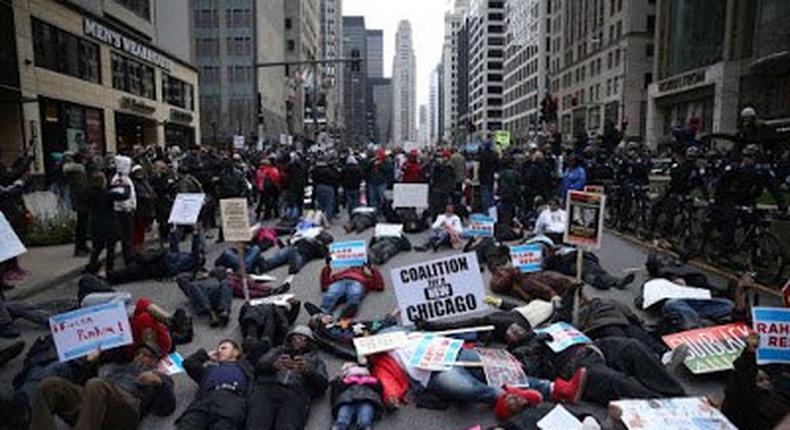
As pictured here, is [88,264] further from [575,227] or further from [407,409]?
[575,227]

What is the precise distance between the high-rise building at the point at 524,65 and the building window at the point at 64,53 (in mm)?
78094

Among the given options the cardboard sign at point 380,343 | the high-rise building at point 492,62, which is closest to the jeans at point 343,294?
the cardboard sign at point 380,343

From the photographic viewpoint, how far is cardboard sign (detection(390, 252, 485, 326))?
22.8 ft

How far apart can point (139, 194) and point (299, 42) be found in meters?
87.4

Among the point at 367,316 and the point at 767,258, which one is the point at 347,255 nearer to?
the point at 367,316

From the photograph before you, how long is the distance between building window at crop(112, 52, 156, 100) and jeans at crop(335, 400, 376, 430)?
28788 mm

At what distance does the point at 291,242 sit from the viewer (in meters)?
12.6

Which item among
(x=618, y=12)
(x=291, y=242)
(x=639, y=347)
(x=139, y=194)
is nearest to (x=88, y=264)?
(x=139, y=194)

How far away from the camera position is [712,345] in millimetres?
6344

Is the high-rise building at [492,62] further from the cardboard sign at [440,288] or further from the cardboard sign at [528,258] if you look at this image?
the cardboard sign at [440,288]

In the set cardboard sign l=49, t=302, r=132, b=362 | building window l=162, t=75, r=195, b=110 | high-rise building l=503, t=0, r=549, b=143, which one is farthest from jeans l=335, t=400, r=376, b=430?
high-rise building l=503, t=0, r=549, b=143

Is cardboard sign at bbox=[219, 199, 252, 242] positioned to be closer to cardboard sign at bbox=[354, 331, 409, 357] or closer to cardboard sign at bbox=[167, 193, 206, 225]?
cardboard sign at bbox=[167, 193, 206, 225]

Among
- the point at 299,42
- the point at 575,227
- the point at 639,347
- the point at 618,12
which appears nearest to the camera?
the point at 639,347

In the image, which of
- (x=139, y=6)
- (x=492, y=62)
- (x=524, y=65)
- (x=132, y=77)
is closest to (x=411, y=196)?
(x=132, y=77)
